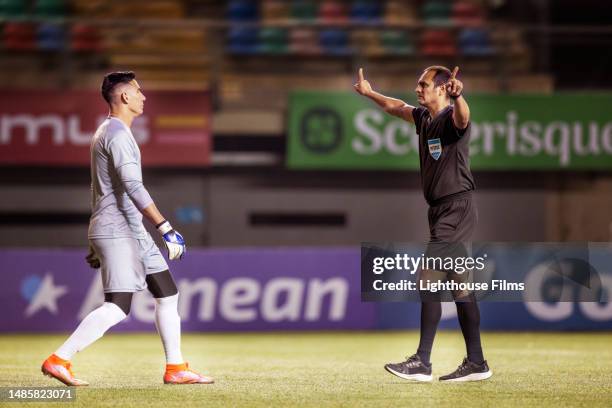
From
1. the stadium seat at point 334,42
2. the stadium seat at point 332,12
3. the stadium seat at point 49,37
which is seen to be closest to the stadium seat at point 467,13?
the stadium seat at point 332,12

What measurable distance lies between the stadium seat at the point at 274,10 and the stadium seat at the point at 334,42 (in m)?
1.57

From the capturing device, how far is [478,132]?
1509cm

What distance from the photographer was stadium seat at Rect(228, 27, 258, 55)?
651 inches

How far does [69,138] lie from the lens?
14.9 m

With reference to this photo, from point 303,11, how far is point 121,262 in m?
11.9

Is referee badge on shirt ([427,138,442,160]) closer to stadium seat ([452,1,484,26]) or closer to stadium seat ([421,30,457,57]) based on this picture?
stadium seat ([421,30,457,57])

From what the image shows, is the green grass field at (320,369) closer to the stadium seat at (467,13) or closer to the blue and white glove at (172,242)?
the blue and white glove at (172,242)

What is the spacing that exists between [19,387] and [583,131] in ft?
34.3

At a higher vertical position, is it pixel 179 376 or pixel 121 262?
pixel 121 262

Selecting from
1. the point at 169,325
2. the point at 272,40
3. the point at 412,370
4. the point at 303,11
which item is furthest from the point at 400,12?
the point at 169,325

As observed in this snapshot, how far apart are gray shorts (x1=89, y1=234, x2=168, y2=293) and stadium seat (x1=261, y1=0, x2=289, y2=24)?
11.7m

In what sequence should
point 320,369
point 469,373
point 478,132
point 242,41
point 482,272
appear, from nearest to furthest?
point 469,373
point 482,272
point 320,369
point 478,132
point 242,41

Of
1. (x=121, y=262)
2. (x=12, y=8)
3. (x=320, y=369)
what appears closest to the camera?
(x=121, y=262)

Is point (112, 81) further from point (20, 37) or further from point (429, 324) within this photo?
point (20, 37)
